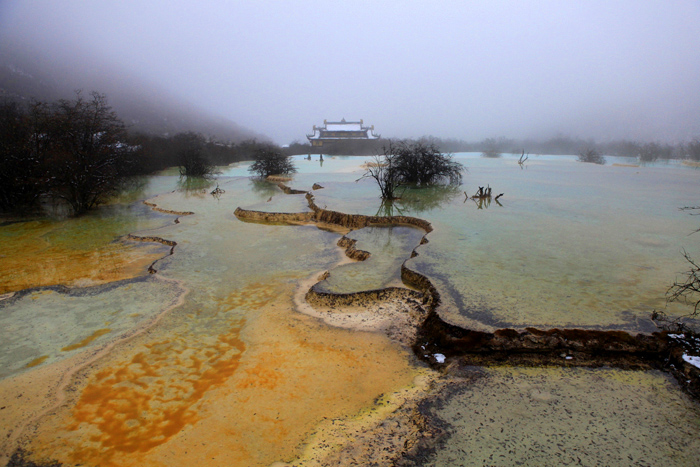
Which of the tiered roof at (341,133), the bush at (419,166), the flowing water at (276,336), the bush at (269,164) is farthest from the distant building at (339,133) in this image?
the flowing water at (276,336)

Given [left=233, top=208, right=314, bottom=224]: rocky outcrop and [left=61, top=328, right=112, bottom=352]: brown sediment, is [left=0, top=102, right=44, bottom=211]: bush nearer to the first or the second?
[left=233, top=208, right=314, bottom=224]: rocky outcrop

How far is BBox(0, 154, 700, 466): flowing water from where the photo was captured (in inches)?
96.4

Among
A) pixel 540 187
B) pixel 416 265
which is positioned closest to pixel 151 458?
pixel 416 265

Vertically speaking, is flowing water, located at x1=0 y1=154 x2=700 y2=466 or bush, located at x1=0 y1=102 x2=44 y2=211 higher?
bush, located at x1=0 y1=102 x2=44 y2=211

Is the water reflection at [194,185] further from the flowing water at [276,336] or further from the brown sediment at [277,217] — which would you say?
the flowing water at [276,336]

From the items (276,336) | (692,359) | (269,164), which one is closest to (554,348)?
(692,359)

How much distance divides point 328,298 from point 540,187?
1067 centimetres

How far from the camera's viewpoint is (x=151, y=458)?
2.32 metres

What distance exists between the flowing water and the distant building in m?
31.5

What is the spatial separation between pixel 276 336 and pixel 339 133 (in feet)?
120

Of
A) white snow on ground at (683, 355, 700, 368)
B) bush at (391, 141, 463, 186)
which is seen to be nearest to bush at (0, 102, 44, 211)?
bush at (391, 141, 463, 186)

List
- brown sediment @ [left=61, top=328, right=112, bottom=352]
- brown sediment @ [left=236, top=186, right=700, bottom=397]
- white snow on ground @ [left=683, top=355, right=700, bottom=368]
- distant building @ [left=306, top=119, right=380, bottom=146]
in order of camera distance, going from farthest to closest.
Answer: distant building @ [left=306, top=119, right=380, bottom=146] < brown sediment @ [left=61, top=328, right=112, bottom=352] < brown sediment @ [left=236, top=186, right=700, bottom=397] < white snow on ground @ [left=683, top=355, right=700, bottom=368]

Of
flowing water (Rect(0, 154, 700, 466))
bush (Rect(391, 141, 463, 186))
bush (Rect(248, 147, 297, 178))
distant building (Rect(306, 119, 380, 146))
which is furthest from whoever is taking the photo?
distant building (Rect(306, 119, 380, 146))

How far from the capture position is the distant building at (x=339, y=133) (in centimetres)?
3781
